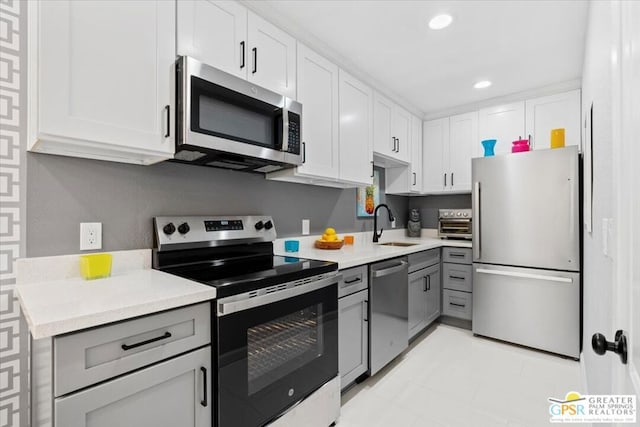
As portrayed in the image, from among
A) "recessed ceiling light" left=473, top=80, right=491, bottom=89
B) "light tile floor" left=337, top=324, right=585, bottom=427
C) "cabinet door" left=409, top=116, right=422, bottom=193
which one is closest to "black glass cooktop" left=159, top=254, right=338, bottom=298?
"light tile floor" left=337, top=324, right=585, bottom=427

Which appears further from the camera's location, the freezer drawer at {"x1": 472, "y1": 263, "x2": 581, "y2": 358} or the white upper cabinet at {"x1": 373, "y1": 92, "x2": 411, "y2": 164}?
the white upper cabinet at {"x1": 373, "y1": 92, "x2": 411, "y2": 164}

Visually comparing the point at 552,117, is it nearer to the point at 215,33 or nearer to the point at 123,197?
the point at 215,33

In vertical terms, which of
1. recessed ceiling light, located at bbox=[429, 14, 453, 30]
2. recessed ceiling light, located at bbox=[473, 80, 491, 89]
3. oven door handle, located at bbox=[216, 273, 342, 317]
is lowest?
oven door handle, located at bbox=[216, 273, 342, 317]

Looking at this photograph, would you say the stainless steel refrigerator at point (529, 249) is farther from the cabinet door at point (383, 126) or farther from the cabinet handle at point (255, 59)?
the cabinet handle at point (255, 59)

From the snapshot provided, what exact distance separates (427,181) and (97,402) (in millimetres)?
3690

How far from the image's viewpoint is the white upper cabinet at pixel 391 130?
2971 millimetres

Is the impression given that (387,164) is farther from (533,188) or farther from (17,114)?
(17,114)

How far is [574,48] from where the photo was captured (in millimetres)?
2342

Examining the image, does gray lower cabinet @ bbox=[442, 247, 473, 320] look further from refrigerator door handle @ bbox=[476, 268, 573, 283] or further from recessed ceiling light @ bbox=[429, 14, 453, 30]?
recessed ceiling light @ bbox=[429, 14, 453, 30]

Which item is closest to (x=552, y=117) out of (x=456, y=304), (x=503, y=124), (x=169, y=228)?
(x=503, y=124)

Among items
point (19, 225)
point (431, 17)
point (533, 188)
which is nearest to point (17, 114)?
point (19, 225)

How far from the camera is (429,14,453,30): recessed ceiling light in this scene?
6.57 ft

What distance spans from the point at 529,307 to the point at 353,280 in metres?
1.81

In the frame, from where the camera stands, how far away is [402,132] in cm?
342
